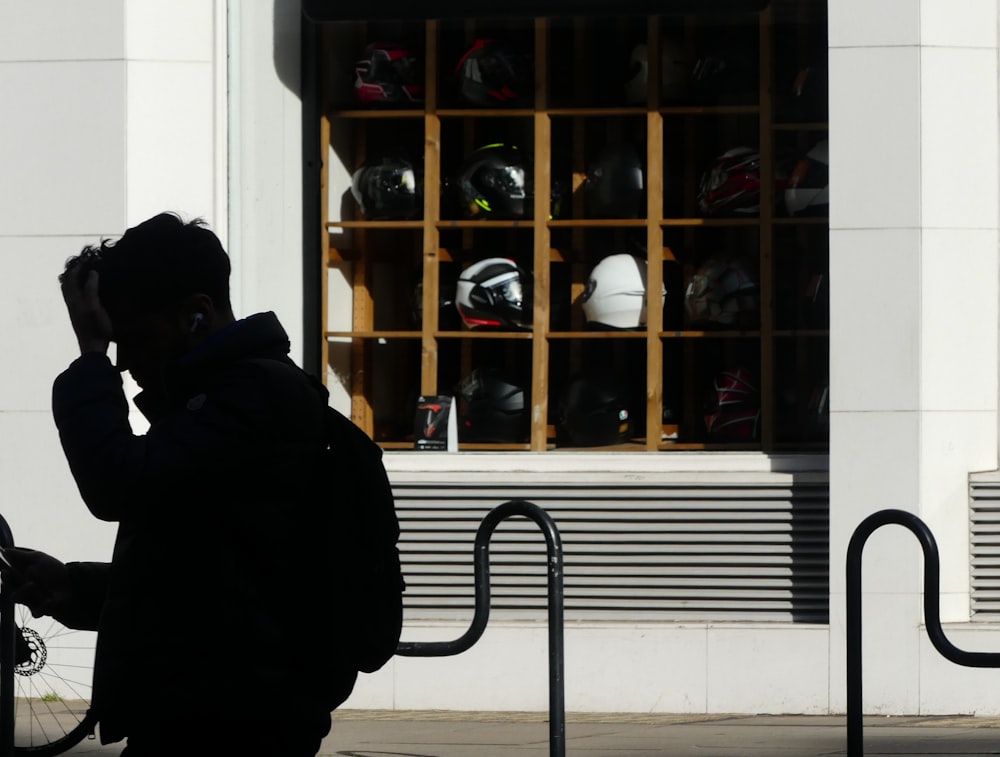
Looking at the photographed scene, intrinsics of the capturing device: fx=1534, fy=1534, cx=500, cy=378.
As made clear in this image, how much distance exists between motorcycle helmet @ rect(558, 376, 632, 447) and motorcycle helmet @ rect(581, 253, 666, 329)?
341 millimetres

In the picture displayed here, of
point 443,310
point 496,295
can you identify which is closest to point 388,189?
point 443,310

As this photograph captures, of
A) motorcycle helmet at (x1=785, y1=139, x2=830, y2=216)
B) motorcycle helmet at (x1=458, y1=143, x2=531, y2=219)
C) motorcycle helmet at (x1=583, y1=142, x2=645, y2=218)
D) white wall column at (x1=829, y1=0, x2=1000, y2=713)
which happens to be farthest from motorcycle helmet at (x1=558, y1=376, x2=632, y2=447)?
motorcycle helmet at (x1=785, y1=139, x2=830, y2=216)

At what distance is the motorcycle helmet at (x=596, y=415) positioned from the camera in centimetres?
826

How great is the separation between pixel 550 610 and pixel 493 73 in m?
3.98

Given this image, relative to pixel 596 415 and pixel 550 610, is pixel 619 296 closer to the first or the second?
pixel 596 415

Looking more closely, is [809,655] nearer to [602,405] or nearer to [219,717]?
[602,405]

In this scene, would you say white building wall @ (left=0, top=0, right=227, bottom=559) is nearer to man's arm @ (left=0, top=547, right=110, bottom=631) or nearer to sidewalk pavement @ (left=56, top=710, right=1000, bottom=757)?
sidewalk pavement @ (left=56, top=710, right=1000, bottom=757)

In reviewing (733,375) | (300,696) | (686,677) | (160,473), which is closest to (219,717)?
(300,696)

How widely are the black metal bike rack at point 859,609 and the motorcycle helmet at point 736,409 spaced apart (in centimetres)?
303

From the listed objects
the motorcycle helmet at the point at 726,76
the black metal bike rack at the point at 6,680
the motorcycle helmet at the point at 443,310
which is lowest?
the black metal bike rack at the point at 6,680

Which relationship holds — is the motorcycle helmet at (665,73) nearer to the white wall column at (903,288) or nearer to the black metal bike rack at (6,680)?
the white wall column at (903,288)

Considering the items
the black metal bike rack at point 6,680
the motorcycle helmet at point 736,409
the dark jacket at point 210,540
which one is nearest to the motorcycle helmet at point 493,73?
the motorcycle helmet at point 736,409

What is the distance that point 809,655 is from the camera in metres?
7.61

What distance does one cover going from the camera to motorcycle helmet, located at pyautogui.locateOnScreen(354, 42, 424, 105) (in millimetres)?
8430
